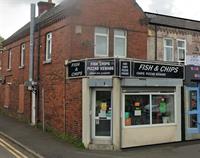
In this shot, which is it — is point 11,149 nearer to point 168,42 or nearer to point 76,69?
point 76,69

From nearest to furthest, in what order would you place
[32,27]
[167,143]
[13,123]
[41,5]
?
[167,143] → [32,27] → [13,123] → [41,5]

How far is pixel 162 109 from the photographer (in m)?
18.6

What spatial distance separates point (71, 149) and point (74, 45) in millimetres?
5118

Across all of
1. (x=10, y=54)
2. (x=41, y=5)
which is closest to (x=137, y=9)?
(x=41, y=5)

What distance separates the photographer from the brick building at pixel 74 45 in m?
18.8

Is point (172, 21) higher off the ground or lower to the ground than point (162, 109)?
higher

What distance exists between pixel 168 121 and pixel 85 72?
4.64m

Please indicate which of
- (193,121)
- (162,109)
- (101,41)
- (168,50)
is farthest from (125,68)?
(168,50)

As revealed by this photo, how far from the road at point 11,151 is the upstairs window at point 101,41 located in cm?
597

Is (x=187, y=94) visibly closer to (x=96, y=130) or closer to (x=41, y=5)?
(x=96, y=130)

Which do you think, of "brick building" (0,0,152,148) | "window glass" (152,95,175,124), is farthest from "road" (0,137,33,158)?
"window glass" (152,95,175,124)

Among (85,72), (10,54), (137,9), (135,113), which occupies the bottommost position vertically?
Answer: (135,113)

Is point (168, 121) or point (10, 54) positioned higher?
point (10, 54)

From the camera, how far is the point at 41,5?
1130 inches
